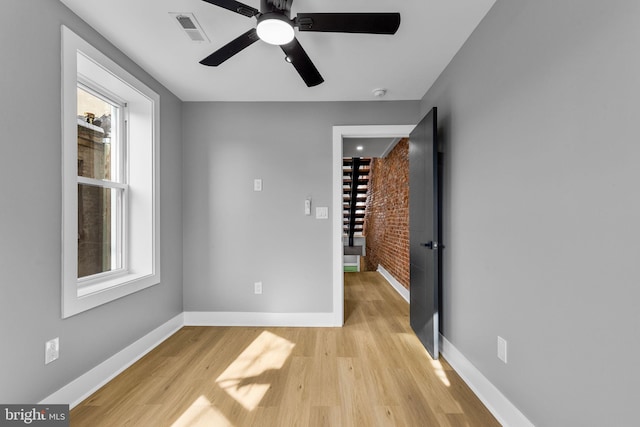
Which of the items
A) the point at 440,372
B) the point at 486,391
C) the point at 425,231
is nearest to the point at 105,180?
the point at 425,231

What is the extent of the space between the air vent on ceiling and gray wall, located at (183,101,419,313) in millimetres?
1111

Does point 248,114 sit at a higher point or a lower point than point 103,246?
higher

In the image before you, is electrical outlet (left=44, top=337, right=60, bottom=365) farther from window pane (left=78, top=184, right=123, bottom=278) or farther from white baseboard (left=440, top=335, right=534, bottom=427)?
white baseboard (left=440, top=335, right=534, bottom=427)

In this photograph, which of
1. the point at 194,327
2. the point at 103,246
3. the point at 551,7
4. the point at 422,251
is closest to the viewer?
the point at 551,7

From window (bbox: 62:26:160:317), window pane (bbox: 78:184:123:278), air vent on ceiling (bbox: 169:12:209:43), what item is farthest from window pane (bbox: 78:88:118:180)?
air vent on ceiling (bbox: 169:12:209:43)

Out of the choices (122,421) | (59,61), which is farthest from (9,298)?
(59,61)

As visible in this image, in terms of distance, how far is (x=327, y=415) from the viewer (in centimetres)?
173

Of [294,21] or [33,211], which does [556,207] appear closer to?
[294,21]

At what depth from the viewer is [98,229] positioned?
7.81 feet

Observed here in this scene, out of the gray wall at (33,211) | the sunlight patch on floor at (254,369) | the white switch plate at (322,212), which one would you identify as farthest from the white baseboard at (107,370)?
the white switch plate at (322,212)

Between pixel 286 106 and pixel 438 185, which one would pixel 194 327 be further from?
pixel 438 185

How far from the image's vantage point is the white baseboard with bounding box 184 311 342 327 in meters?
3.16

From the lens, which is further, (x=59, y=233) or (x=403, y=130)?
(x=403, y=130)

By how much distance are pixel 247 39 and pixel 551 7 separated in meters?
1.46
